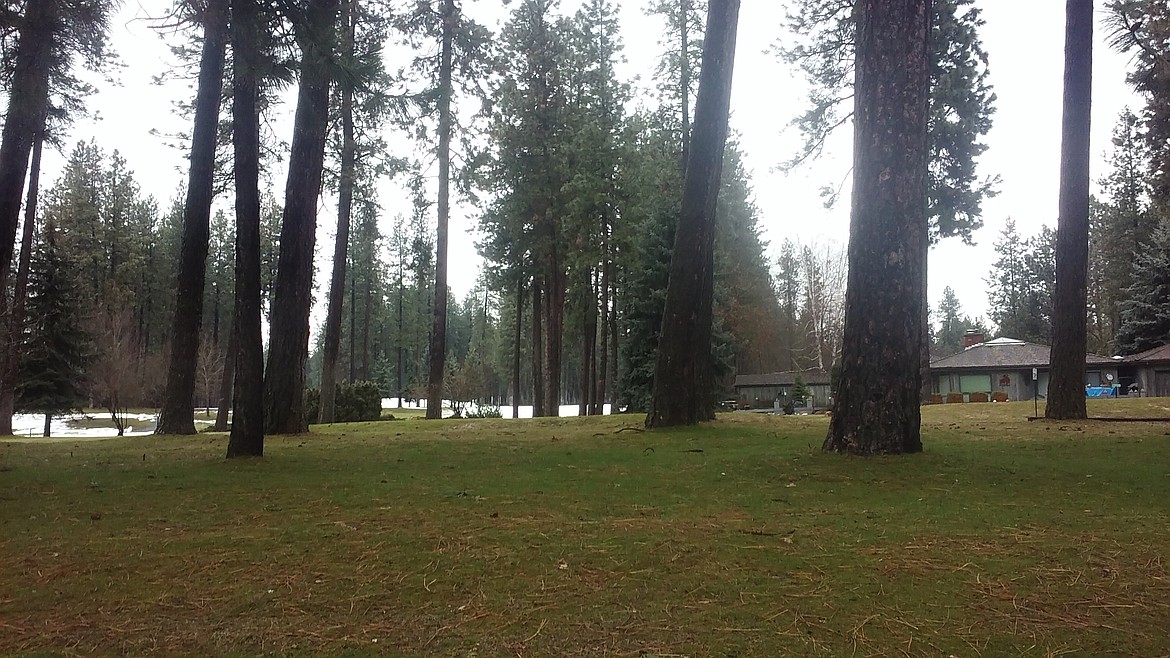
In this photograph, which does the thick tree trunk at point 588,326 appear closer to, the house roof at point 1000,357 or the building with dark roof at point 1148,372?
the house roof at point 1000,357

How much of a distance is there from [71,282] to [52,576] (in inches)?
1316

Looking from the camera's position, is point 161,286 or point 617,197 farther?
point 161,286

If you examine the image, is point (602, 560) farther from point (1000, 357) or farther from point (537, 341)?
point (1000, 357)

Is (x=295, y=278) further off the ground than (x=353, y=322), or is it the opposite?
(x=353, y=322)

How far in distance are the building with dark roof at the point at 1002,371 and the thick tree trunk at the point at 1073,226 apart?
28253 mm

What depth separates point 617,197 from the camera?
29.2 m

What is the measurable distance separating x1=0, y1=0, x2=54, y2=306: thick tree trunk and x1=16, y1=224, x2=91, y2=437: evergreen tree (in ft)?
75.1

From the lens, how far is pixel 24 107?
329 inches

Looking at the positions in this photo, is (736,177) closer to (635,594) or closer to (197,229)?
(197,229)

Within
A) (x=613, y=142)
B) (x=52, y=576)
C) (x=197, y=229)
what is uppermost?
(x=613, y=142)

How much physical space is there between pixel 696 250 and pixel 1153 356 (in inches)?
1418

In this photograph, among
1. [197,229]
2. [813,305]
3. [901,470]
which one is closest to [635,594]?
[901,470]

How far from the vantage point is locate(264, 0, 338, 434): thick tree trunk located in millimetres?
12172

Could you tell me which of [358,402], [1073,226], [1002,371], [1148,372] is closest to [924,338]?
[1073,226]
